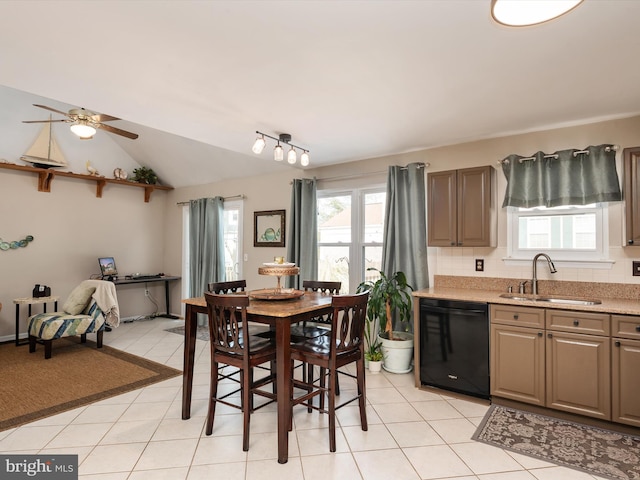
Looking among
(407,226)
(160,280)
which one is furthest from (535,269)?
(160,280)

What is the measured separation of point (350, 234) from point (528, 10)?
3.41 m

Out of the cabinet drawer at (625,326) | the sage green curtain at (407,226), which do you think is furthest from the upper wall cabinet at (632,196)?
the sage green curtain at (407,226)

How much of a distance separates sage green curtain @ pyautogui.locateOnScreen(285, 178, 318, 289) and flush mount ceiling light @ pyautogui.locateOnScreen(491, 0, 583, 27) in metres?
3.46

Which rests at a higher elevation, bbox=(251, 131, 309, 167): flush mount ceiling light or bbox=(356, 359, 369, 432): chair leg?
bbox=(251, 131, 309, 167): flush mount ceiling light

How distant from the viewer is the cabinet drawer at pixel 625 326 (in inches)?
96.9

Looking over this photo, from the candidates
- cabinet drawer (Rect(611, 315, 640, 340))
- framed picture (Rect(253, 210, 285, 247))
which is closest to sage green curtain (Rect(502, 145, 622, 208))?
cabinet drawer (Rect(611, 315, 640, 340))

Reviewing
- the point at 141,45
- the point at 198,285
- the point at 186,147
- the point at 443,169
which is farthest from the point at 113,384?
the point at 443,169

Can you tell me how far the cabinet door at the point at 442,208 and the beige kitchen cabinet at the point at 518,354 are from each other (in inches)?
33.3

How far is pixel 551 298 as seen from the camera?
10.4 feet

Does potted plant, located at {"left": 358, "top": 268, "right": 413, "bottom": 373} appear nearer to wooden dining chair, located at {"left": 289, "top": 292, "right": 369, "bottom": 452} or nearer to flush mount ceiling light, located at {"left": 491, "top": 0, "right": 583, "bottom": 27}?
wooden dining chair, located at {"left": 289, "top": 292, "right": 369, "bottom": 452}

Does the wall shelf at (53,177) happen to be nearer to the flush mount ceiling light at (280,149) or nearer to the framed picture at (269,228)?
the framed picture at (269,228)

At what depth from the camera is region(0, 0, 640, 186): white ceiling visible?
67.7 inches

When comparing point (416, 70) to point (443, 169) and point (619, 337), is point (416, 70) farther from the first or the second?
point (619, 337)

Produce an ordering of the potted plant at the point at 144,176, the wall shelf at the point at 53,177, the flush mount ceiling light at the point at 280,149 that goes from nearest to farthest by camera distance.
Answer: the flush mount ceiling light at the point at 280,149 → the wall shelf at the point at 53,177 → the potted plant at the point at 144,176
